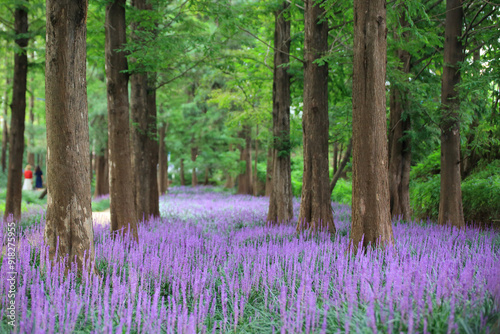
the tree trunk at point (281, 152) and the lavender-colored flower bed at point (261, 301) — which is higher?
the tree trunk at point (281, 152)

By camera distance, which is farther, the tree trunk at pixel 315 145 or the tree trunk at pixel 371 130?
the tree trunk at pixel 315 145

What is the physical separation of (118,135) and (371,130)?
4.58m

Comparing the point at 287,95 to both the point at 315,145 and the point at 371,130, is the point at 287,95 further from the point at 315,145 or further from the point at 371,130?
the point at 371,130

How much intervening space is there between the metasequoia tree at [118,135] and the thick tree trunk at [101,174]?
15404mm

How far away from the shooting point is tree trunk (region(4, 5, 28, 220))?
998cm

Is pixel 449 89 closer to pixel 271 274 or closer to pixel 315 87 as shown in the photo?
pixel 315 87

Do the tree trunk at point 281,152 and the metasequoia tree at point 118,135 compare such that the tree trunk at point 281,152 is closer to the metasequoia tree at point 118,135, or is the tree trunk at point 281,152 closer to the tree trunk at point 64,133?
the metasequoia tree at point 118,135

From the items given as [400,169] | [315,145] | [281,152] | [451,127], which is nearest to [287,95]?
[281,152]

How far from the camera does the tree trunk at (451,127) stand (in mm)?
7965

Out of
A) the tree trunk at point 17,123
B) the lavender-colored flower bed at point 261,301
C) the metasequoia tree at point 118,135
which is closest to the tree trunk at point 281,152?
the metasequoia tree at point 118,135

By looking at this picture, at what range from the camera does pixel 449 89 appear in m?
8.45

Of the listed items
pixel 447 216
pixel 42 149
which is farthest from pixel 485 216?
pixel 42 149

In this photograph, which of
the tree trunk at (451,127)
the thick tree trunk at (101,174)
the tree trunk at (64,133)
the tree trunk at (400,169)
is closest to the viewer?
the tree trunk at (64,133)

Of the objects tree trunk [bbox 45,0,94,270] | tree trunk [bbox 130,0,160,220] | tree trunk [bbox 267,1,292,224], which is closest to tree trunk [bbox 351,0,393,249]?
tree trunk [bbox 45,0,94,270]
